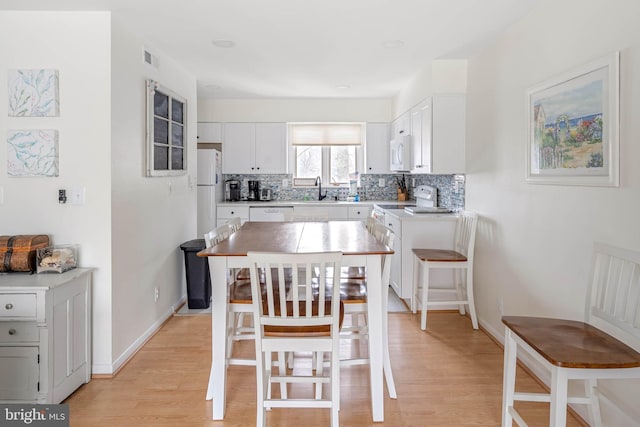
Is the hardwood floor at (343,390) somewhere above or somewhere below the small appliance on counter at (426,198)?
below

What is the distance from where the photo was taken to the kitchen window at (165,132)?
352 cm

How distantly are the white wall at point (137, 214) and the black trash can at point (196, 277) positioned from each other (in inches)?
4.7

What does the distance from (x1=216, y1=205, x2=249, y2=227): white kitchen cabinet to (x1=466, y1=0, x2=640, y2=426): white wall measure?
9.66 feet

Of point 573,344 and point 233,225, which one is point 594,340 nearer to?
point 573,344

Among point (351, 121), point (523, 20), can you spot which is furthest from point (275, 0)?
point (351, 121)

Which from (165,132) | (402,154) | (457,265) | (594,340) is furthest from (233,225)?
(594,340)

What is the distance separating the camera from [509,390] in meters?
2.13

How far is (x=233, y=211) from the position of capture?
19.5ft

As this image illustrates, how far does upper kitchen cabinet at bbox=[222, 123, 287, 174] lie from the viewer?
247 inches

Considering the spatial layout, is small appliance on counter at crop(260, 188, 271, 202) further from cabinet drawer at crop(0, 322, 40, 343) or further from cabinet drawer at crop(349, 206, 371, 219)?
cabinet drawer at crop(0, 322, 40, 343)

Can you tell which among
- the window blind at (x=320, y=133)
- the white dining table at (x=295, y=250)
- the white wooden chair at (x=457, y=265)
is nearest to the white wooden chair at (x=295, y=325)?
the white dining table at (x=295, y=250)

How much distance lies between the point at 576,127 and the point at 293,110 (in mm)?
4343

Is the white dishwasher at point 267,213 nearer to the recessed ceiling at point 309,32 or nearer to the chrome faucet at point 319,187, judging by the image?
the chrome faucet at point 319,187

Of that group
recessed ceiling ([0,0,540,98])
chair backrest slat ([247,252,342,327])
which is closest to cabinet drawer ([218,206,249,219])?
recessed ceiling ([0,0,540,98])
